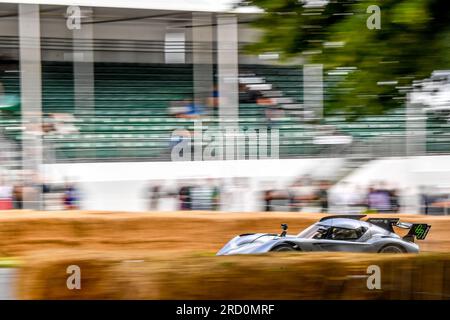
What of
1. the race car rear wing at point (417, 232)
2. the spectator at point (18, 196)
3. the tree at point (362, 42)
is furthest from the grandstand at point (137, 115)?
the tree at point (362, 42)

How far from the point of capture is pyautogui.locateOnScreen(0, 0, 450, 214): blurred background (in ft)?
30.2

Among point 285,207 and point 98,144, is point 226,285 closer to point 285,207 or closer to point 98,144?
point 285,207

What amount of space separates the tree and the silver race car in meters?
2.87

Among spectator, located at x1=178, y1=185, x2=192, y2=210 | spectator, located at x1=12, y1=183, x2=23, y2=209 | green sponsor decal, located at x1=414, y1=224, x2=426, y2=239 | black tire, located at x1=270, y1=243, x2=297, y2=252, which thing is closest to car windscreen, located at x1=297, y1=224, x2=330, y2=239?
black tire, located at x1=270, y1=243, x2=297, y2=252

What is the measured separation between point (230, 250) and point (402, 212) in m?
2.31

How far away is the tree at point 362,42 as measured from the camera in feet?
15.3

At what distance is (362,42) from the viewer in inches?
184

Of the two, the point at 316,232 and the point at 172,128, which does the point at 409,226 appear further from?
the point at 172,128

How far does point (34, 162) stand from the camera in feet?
30.2

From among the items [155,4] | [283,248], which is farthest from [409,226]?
[155,4]

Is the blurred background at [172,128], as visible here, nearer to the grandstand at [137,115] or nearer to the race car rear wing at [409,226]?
the grandstand at [137,115]

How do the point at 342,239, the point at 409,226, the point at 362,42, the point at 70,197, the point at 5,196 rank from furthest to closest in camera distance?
the point at 70,197, the point at 5,196, the point at 409,226, the point at 342,239, the point at 362,42

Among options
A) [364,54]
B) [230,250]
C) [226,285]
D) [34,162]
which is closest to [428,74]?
[364,54]

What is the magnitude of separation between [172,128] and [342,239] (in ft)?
10.0
